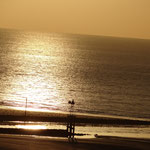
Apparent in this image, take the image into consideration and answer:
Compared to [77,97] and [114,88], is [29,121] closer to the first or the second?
[77,97]

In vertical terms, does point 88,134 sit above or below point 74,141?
below

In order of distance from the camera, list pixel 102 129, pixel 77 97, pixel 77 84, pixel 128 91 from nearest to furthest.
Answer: pixel 102 129, pixel 77 97, pixel 128 91, pixel 77 84

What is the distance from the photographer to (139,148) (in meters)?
19.7

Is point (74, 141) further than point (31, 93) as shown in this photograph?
No

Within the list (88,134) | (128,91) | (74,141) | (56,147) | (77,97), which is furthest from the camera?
(128,91)

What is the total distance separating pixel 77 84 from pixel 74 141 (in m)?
63.4

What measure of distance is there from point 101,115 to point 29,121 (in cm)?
1837

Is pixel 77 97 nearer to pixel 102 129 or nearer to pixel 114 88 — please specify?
pixel 114 88

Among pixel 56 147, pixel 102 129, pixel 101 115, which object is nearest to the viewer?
pixel 56 147

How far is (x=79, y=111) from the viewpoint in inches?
2037

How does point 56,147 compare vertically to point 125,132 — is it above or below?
above

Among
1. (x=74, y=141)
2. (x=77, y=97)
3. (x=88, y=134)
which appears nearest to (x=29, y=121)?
(x=88, y=134)

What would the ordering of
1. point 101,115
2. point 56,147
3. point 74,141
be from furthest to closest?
point 101,115, point 74,141, point 56,147

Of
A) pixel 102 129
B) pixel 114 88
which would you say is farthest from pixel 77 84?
pixel 102 129
